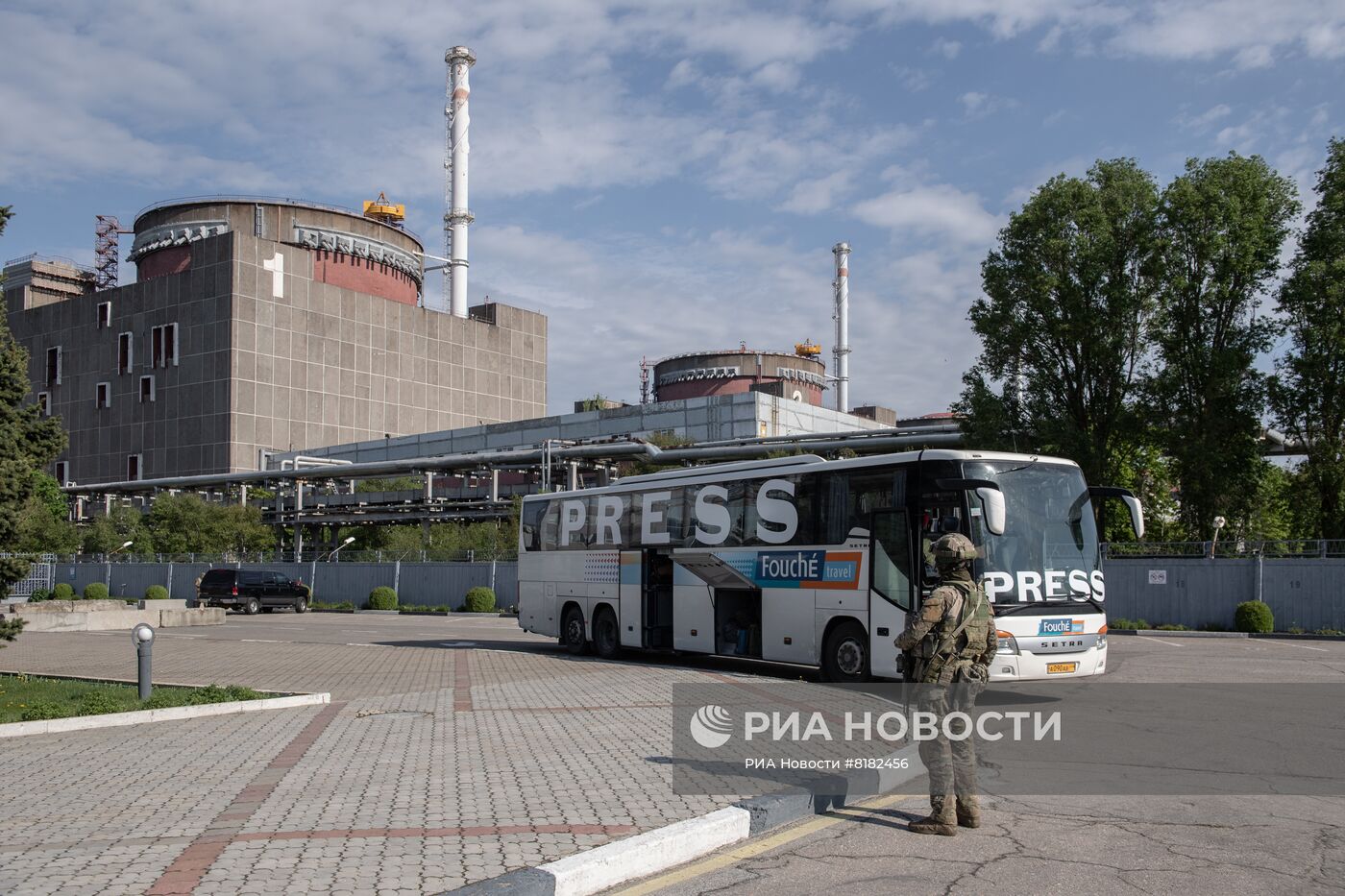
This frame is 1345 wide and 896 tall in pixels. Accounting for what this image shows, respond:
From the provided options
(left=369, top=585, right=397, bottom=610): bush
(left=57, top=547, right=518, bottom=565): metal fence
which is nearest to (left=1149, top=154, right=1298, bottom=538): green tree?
(left=57, top=547, right=518, bottom=565): metal fence

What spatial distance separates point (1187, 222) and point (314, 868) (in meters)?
33.4

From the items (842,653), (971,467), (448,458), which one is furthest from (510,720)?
(448,458)

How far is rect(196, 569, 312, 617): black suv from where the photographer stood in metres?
47.0

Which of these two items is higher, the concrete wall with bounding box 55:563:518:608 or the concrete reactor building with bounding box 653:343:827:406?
the concrete reactor building with bounding box 653:343:827:406

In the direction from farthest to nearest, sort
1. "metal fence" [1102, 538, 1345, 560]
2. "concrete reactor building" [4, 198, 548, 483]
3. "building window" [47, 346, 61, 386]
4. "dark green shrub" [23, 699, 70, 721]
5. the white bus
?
"building window" [47, 346, 61, 386] → "concrete reactor building" [4, 198, 548, 483] → "metal fence" [1102, 538, 1345, 560] → the white bus → "dark green shrub" [23, 699, 70, 721]

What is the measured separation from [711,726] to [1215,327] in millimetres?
28368

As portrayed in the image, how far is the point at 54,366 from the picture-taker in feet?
313

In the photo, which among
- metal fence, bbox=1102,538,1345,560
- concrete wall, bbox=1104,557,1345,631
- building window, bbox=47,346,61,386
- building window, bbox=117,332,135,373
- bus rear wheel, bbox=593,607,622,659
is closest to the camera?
bus rear wheel, bbox=593,607,622,659

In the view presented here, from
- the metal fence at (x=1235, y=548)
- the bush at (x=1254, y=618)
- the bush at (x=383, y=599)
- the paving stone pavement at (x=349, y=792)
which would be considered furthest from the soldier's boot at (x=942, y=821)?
the bush at (x=383, y=599)

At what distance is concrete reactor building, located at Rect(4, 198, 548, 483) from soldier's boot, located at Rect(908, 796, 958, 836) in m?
81.9

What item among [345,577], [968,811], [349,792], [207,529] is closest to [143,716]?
[349,792]

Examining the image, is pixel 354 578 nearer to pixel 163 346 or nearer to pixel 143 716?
pixel 143 716

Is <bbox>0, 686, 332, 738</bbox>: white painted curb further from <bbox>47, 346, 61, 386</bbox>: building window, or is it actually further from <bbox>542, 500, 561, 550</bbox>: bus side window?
<bbox>47, 346, 61, 386</bbox>: building window

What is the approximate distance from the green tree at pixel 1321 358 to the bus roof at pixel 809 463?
18.6 m
